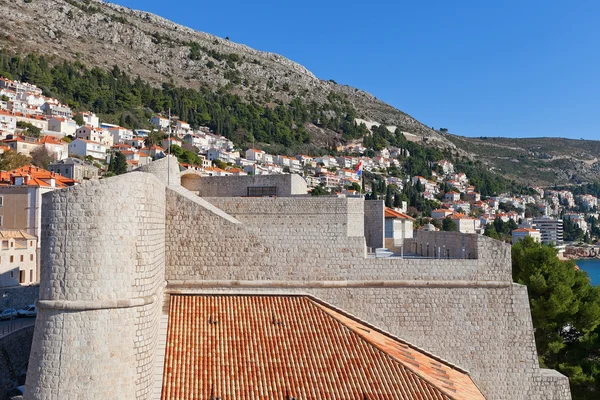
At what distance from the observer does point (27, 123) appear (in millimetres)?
67188

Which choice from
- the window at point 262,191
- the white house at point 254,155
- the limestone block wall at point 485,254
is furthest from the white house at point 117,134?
the limestone block wall at point 485,254

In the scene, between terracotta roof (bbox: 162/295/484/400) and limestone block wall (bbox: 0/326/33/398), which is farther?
limestone block wall (bbox: 0/326/33/398)

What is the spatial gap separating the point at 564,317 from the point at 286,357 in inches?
460

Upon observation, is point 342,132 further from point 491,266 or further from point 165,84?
point 491,266

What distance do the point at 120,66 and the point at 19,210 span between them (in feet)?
284

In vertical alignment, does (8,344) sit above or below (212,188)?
below

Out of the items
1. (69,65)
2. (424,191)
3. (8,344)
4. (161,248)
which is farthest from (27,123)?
(424,191)

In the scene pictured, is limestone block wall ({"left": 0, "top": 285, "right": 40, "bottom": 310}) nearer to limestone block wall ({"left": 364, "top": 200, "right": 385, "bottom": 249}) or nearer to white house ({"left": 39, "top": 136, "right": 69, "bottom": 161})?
limestone block wall ({"left": 364, "top": 200, "right": 385, "bottom": 249})

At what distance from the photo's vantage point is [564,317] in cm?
1612

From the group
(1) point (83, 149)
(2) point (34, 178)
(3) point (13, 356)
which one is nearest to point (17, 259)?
(2) point (34, 178)

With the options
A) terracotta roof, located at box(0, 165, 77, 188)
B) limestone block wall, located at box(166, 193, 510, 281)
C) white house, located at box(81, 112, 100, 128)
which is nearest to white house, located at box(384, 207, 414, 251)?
limestone block wall, located at box(166, 193, 510, 281)

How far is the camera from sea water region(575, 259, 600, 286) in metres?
80.2

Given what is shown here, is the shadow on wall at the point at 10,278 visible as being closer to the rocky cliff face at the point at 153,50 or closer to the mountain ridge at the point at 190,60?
the mountain ridge at the point at 190,60

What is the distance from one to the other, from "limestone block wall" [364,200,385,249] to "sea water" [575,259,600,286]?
7414 cm
